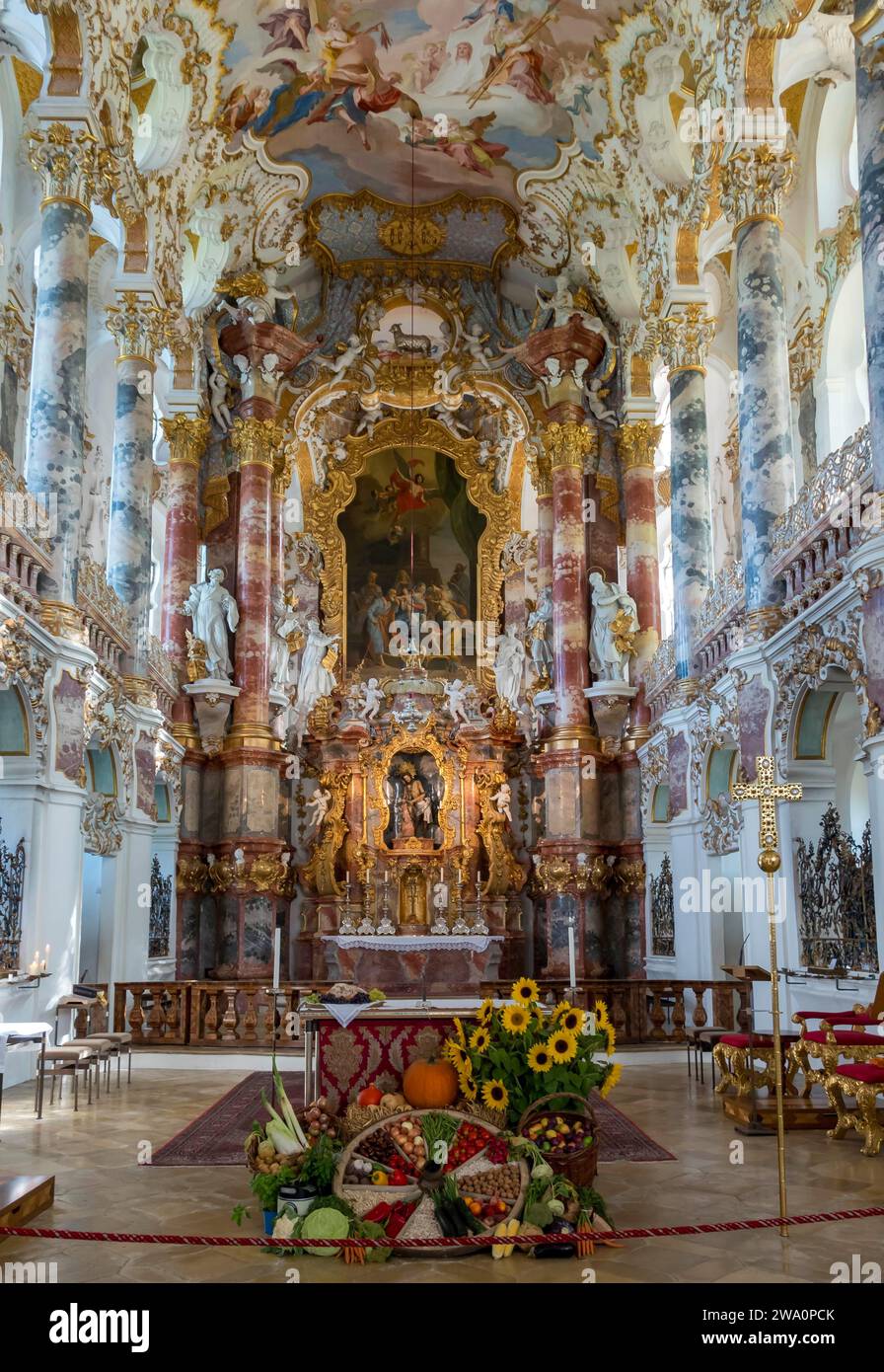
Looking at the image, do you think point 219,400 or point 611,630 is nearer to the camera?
point 611,630

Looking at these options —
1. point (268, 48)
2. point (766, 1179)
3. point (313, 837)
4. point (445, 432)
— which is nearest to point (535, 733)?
point (313, 837)

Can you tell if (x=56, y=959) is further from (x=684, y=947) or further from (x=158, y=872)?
(x=684, y=947)

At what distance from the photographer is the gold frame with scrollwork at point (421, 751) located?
2311cm

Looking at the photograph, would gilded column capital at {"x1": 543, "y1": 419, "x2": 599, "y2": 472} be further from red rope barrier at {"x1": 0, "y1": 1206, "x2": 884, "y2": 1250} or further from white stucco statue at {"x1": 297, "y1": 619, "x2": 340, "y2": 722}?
red rope barrier at {"x1": 0, "y1": 1206, "x2": 884, "y2": 1250}

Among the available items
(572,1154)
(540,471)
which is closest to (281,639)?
(540,471)

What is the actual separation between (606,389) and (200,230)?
8197 millimetres

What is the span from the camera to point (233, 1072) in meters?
13.0

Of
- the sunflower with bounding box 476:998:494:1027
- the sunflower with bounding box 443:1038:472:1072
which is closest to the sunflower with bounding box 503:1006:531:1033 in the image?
the sunflower with bounding box 476:998:494:1027

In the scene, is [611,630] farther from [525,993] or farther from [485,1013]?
[485,1013]

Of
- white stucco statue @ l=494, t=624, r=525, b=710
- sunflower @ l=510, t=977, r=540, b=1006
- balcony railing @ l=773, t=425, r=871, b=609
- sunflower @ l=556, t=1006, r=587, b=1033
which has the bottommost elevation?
sunflower @ l=556, t=1006, r=587, b=1033

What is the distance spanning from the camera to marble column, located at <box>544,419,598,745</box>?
73.0ft

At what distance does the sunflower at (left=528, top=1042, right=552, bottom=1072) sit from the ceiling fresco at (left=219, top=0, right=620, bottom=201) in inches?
627

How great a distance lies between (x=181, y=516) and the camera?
2236 cm

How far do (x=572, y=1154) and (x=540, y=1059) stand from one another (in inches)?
19.5
